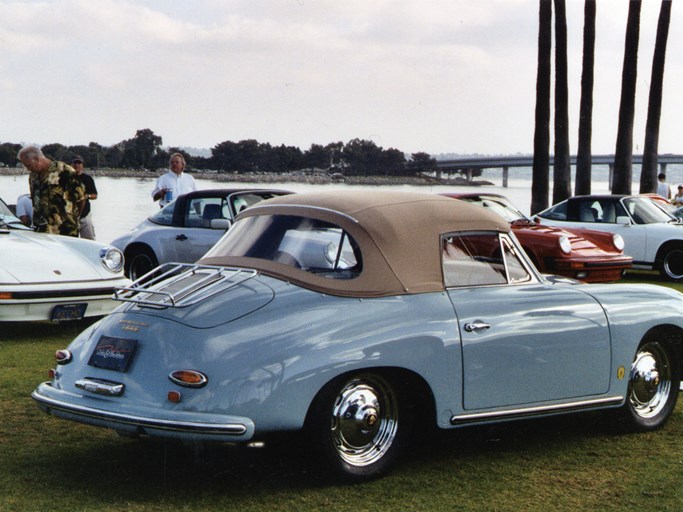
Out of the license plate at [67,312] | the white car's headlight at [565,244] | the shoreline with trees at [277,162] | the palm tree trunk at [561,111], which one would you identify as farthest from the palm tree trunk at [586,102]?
the license plate at [67,312]

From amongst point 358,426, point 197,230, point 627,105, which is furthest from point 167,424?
point 627,105

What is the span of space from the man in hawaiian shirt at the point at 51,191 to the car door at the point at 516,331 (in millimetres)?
6276

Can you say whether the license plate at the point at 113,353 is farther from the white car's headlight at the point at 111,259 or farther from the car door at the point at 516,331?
the white car's headlight at the point at 111,259

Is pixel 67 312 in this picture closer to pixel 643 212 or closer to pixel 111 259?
pixel 111 259

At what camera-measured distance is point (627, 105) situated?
3181 centimetres

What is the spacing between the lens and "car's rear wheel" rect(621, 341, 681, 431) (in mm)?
6453

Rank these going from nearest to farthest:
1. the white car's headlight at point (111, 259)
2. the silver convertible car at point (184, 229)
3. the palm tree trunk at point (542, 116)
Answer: the white car's headlight at point (111, 259) < the silver convertible car at point (184, 229) < the palm tree trunk at point (542, 116)

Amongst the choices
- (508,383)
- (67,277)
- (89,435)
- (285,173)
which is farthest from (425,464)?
(285,173)

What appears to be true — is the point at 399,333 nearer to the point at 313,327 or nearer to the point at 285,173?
the point at 313,327

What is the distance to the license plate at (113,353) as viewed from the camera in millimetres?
5051

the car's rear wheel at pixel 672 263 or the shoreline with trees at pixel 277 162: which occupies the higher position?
the shoreline with trees at pixel 277 162

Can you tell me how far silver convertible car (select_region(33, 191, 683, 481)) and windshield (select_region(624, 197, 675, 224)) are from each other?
11712 millimetres

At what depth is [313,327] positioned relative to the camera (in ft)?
16.5

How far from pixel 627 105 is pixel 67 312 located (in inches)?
996
